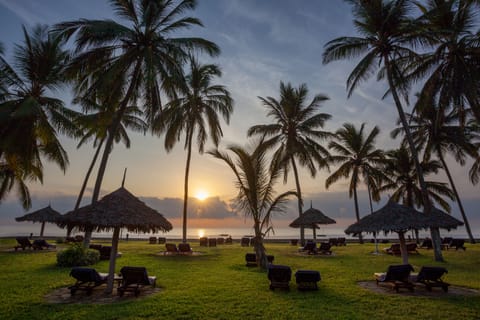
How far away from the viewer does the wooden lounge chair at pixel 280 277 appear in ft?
26.2

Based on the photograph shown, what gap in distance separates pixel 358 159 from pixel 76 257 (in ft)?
77.2

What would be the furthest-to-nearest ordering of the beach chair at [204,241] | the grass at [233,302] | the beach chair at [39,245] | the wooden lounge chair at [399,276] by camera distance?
the beach chair at [204,241] → the beach chair at [39,245] → the wooden lounge chair at [399,276] → the grass at [233,302]

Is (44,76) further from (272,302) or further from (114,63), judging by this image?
(272,302)

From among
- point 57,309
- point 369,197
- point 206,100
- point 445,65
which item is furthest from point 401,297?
point 369,197

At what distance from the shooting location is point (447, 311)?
6.05 m

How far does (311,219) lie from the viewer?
2033 cm

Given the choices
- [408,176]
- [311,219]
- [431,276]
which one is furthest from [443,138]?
[431,276]

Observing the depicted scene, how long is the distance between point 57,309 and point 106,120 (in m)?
9.34

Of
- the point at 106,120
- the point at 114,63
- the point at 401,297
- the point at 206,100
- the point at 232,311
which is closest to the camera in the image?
the point at 232,311

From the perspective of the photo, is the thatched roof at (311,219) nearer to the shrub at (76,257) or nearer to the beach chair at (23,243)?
the shrub at (76,257)

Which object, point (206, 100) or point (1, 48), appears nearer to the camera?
point (1, 48)

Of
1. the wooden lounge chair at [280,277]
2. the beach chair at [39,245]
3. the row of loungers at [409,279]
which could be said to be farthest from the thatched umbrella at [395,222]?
the beach chair at [39,245]

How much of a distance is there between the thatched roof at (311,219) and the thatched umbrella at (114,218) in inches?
549

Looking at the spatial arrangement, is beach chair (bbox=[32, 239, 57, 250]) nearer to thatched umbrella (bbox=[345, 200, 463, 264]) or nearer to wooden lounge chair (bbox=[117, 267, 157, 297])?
wooden lounge chair (bbox=[117, 267, 157, 297])
